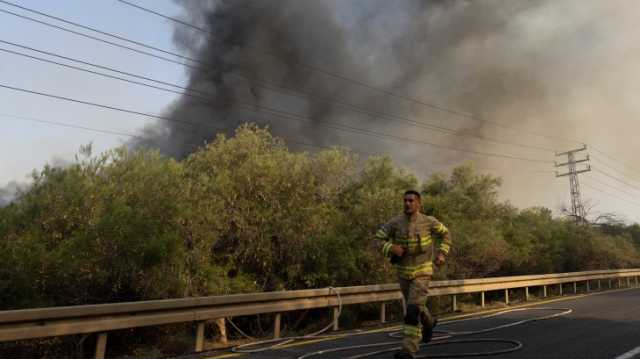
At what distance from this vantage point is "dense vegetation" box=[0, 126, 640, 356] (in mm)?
7969

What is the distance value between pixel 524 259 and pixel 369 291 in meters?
13.2

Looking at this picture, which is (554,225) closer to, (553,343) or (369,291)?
(369,291)

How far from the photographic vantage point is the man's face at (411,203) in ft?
18.1

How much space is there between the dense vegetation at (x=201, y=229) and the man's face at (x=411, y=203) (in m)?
4.66

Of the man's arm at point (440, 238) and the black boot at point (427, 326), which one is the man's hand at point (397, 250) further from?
the black boot at point (427, 326)

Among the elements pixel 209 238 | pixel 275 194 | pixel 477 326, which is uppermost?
pixel 275 194

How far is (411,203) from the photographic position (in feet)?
18.0

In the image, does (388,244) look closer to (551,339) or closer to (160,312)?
(551,339)

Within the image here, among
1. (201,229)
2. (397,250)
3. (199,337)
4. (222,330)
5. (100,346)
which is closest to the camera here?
(397,250)

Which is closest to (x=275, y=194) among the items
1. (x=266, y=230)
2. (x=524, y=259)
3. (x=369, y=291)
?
Result: (x=266, y=230)

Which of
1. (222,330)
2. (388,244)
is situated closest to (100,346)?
(222,330)

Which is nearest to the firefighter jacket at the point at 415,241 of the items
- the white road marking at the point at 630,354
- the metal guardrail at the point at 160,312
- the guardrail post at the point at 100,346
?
the white road marking at the point at 630,354

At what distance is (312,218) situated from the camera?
1148 centimetres

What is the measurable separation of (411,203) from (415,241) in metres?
0.40
